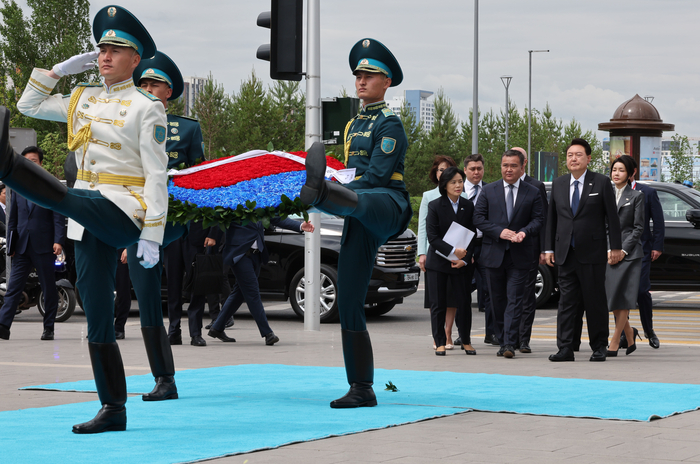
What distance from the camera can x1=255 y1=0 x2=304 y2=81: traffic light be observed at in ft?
37.9

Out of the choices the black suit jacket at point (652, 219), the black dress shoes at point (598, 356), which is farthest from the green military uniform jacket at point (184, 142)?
the black suit jacket at point (652, 219)

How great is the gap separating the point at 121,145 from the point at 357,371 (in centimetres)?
202

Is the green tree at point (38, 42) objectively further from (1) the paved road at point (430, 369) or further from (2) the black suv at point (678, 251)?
(2) the black suv at point (678, 251)

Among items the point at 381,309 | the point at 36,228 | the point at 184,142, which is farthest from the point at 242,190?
the point at 381,309

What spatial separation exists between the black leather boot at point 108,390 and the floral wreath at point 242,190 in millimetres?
1143

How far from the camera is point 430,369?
8.78m

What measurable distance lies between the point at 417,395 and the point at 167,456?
8.28ft

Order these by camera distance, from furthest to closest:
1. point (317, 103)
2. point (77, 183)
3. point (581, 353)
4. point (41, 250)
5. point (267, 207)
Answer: point (317, 103) < point (41, 250) < point (581, 353) < point (267, 207) < point (77, 183)

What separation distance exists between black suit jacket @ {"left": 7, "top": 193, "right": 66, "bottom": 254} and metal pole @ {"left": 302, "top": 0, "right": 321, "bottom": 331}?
296cm

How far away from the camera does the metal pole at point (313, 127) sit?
40.2 feet

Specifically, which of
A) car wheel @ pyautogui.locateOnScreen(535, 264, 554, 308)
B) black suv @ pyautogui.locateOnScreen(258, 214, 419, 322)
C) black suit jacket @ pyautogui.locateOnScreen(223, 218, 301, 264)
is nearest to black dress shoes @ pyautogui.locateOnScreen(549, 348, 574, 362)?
black suit jacket @ pyautogui.locateOnScreen(223, 218, 301, 264)

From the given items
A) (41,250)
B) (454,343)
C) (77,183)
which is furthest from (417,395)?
(41,250)

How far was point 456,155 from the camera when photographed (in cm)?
6372

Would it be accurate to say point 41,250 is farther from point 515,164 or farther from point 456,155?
point 456,155
